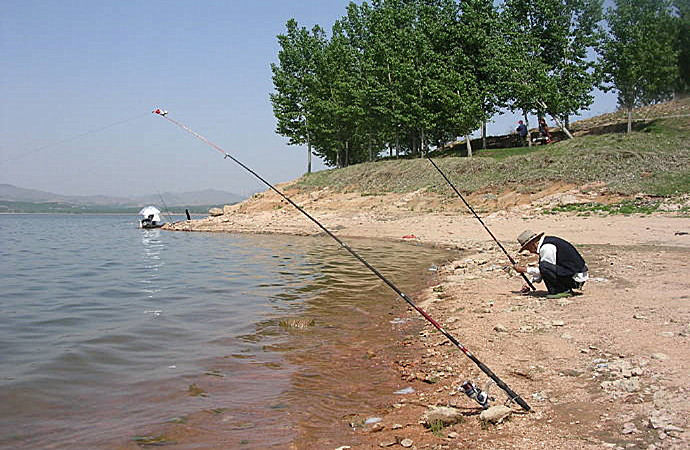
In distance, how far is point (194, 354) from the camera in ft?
25.0

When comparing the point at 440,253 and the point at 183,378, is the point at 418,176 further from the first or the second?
the point at 183,378

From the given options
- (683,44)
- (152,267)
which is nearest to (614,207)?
(152,267)

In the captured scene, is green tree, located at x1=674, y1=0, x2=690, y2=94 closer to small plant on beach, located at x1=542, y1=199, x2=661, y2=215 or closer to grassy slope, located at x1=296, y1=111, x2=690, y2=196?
grassy slope, located at x1=296, y1=111, x2=690, y2=196

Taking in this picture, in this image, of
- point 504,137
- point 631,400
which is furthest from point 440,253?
point 504,137

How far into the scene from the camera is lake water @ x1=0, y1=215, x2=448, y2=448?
5.17 metres

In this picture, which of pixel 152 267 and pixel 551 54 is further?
pixel 551 54

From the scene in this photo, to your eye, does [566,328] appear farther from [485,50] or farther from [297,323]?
[485,50]

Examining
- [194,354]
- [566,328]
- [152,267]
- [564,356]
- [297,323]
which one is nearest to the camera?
[564,356]

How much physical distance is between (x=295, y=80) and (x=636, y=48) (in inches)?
1062

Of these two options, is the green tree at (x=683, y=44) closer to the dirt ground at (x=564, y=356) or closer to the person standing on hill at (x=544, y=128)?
the person standing on hill at (x=544, y=128)

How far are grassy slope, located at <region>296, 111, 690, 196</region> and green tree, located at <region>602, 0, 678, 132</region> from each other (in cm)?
322

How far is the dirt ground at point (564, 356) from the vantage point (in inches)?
167

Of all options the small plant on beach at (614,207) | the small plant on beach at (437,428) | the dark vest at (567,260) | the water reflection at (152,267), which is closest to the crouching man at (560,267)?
the dark vest at (567,260)

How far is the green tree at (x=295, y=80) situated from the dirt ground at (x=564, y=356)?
36.9m
